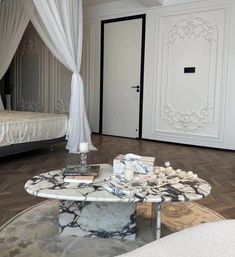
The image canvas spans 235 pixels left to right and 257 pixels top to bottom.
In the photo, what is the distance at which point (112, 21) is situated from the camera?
20.4 ft

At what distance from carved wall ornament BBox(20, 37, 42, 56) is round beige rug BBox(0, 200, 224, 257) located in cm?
573

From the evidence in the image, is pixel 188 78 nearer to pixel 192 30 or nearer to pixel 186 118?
pixel 186 118

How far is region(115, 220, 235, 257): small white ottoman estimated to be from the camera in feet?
2.43

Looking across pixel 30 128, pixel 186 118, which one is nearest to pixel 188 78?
pixel 186 118

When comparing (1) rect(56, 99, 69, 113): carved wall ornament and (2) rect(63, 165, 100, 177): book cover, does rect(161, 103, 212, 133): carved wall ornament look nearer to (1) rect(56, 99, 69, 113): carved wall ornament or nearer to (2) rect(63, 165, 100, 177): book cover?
Result: (1) rect(56, 99, 69, 113): carved wall ornament

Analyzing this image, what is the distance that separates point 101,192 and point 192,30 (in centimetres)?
413

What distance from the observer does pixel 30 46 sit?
7.76 m

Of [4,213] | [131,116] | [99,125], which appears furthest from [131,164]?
[99,125]

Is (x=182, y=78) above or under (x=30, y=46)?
under

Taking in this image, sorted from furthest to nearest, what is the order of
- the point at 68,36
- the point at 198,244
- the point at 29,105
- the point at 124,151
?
the point at 29,105
the point at 124,151
the point at 68,36
the point at 198,244

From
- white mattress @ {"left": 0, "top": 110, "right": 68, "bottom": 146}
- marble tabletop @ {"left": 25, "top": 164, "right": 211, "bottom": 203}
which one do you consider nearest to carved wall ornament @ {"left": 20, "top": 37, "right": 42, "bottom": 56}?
white mattress @ {"left": 0, "top": 110, "right": 68, "bottom": 146}

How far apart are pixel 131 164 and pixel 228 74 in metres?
3.39

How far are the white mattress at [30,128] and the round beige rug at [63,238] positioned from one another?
142 cm

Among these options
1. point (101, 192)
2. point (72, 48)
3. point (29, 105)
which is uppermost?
point (72, 48)
